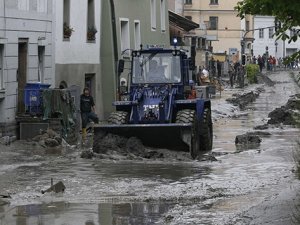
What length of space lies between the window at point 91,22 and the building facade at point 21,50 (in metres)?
4.05

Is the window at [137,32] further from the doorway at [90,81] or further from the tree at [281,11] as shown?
the tree at [281,11]

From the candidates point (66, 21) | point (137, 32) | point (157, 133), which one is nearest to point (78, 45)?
point (66, 21)

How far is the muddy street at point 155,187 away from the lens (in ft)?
36.1

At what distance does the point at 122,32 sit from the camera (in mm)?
32906

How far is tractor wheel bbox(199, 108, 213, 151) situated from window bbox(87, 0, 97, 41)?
9.03 metres

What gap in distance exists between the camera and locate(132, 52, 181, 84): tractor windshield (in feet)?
66.3

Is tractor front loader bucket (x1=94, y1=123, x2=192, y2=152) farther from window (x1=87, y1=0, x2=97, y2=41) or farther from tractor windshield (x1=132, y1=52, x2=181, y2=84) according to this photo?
window (x1=87, y1=0, x2=97, y2=41)

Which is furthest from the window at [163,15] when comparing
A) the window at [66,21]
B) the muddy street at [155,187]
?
the muddy street at [155,187]

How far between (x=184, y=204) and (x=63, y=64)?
14.4 metres

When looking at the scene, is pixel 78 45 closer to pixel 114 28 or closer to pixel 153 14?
pixel 114 28

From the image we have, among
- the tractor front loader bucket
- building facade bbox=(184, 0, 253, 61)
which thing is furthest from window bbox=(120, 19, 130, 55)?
building facade bbox=(184, 0, 253, 61)

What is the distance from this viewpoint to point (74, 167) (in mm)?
17062

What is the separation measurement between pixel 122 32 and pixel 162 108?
14.3 m

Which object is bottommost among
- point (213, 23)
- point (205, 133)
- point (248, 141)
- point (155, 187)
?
point (155, 187)
